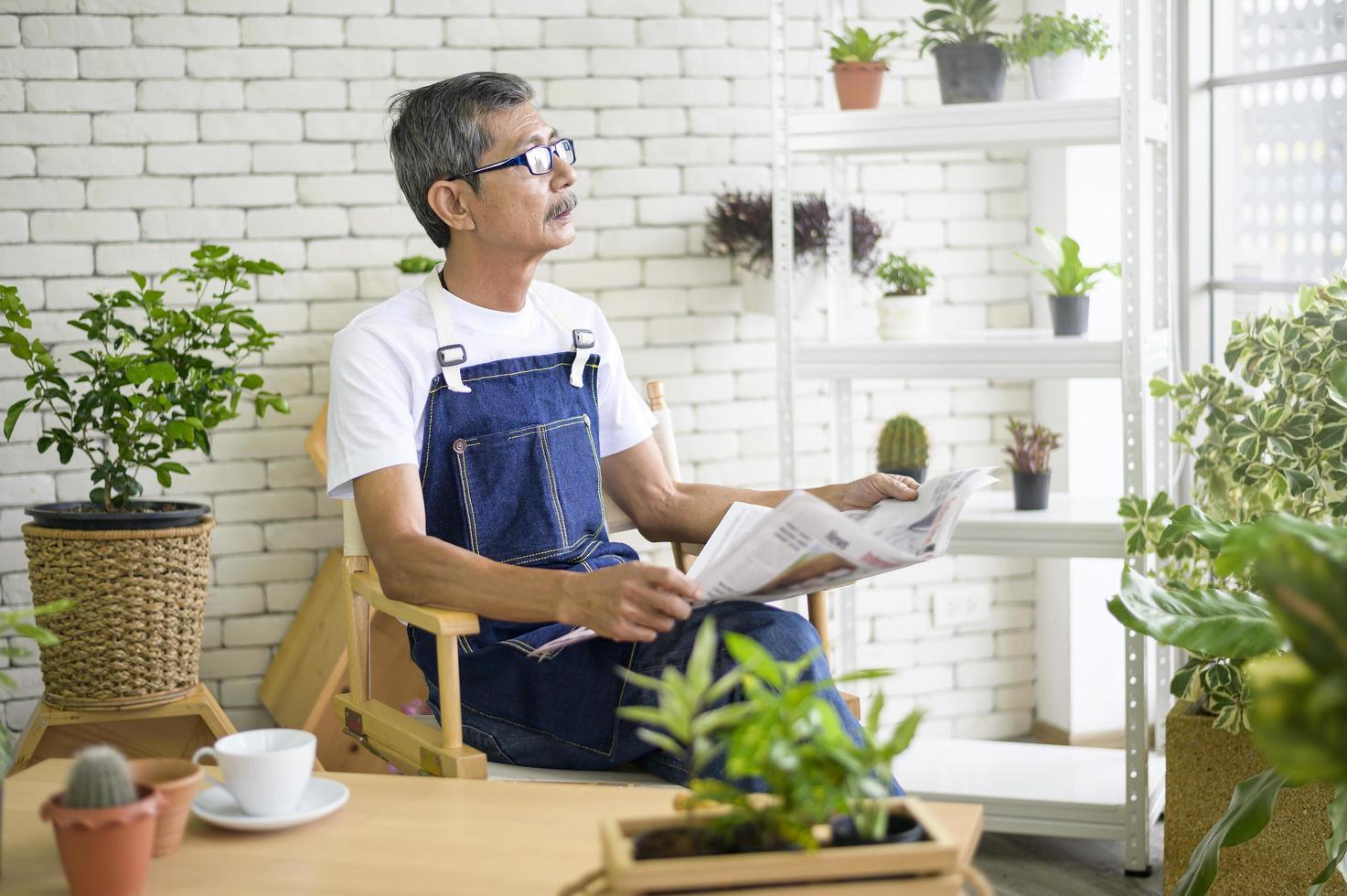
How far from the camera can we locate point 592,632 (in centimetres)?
203

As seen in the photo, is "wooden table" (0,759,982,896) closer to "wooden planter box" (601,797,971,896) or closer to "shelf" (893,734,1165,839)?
"wooden planter box" (601,797,971,896)

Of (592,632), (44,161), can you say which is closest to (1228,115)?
(592,632)

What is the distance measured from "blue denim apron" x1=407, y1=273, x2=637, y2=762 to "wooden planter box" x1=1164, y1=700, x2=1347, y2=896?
3.67 feet

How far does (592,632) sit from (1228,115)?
218 cm

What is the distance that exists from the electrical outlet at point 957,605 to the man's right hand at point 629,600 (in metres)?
1.98

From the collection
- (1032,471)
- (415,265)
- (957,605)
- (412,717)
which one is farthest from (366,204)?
(957,605)

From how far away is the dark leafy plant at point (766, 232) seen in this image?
3227 millimetres

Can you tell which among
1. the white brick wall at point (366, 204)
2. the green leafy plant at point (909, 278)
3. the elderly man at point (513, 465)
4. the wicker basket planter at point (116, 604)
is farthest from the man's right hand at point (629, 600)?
the white brick wall at point (366, 204)

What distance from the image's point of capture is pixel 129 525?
2.67 m

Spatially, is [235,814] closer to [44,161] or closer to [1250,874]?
[1250,874]

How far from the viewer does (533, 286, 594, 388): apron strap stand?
2.33m

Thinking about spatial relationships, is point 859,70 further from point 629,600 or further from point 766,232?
point 629,600

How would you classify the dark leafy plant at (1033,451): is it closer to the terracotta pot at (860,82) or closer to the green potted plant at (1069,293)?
the green potted plant at (1069,293)

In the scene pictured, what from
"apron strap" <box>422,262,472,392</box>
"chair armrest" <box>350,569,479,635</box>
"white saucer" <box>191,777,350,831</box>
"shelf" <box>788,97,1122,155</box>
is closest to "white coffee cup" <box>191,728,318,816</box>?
"white saucer" <box>191,777,350,831</box>
